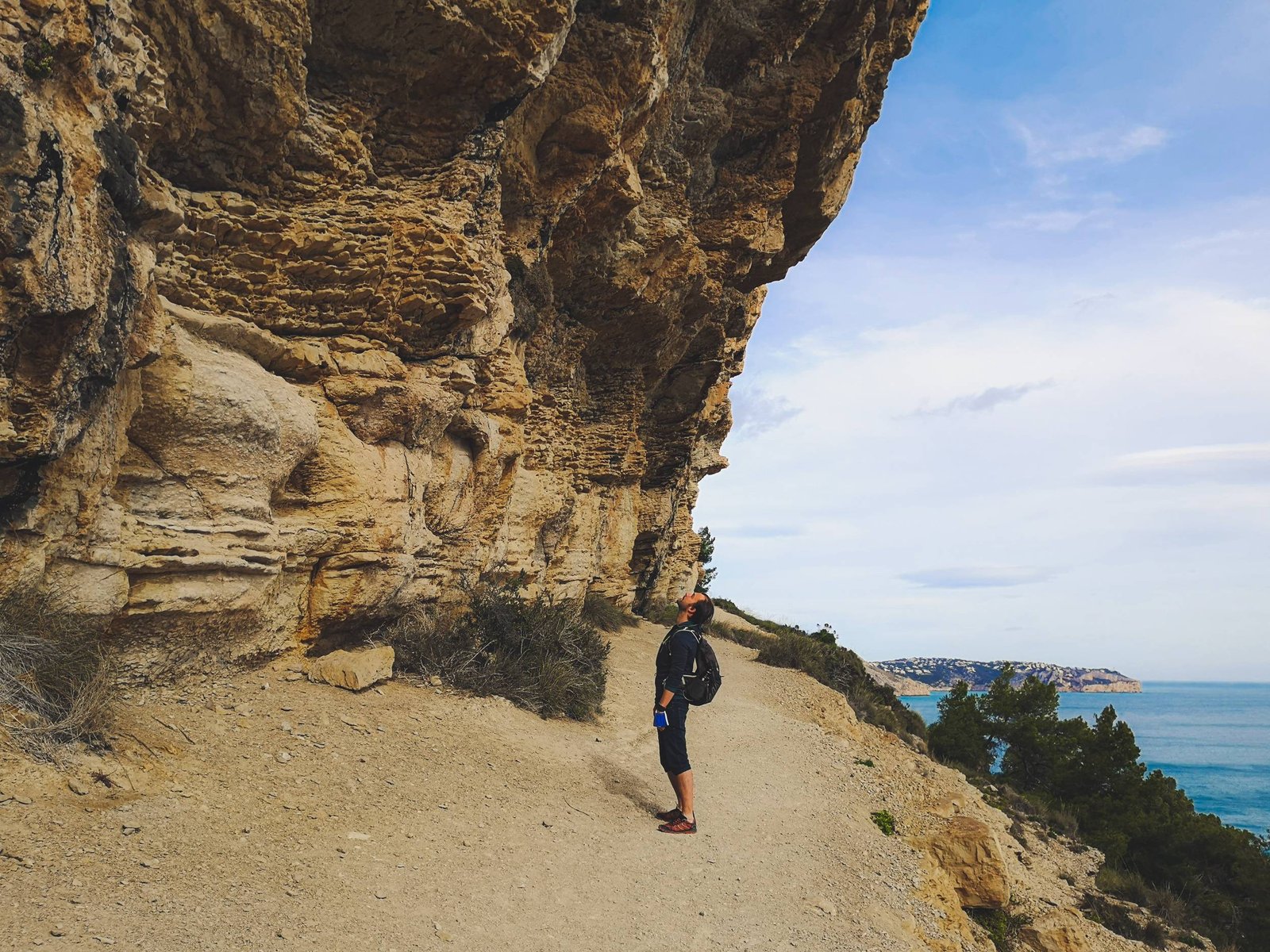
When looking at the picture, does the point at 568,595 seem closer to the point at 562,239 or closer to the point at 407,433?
the point at 562,239

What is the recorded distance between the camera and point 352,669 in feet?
20.6

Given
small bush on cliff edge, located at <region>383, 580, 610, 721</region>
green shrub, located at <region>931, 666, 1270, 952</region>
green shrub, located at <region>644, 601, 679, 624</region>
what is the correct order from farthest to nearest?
green shrub, located at <region>644, 601, 679, 624</region>
green shrub, located at <region>931, 666, 1270, 952</region>
small bush on cliff edge, located at <region>383, 580, 610, 721</region>

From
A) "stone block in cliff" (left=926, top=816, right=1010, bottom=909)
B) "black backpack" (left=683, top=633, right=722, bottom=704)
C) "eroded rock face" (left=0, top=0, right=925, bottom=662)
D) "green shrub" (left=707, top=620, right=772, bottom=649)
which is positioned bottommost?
"stone block in cliff" (left=926, top=816, right=1010, bottom=909)

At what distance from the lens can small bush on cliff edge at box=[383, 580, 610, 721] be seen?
7.29 m

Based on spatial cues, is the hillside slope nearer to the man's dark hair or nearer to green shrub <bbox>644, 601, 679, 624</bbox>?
the man's dark hair

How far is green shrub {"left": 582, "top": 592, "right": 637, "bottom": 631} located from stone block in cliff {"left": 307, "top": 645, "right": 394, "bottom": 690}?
8141 millimetres

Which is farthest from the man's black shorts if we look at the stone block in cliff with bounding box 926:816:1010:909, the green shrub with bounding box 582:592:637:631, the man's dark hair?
the green shrub with bounding box 582:592:637:631

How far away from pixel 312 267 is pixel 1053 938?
809 cm

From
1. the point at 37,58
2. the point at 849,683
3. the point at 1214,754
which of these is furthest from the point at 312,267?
the point at 1214,754

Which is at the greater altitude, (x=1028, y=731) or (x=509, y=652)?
(x=509, y=652)

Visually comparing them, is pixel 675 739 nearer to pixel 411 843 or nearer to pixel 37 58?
pixel 411 843

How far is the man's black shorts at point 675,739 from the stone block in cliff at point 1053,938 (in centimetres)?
333

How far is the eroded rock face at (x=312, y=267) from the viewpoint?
405cm

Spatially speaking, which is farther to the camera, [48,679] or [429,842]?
[429,842]
